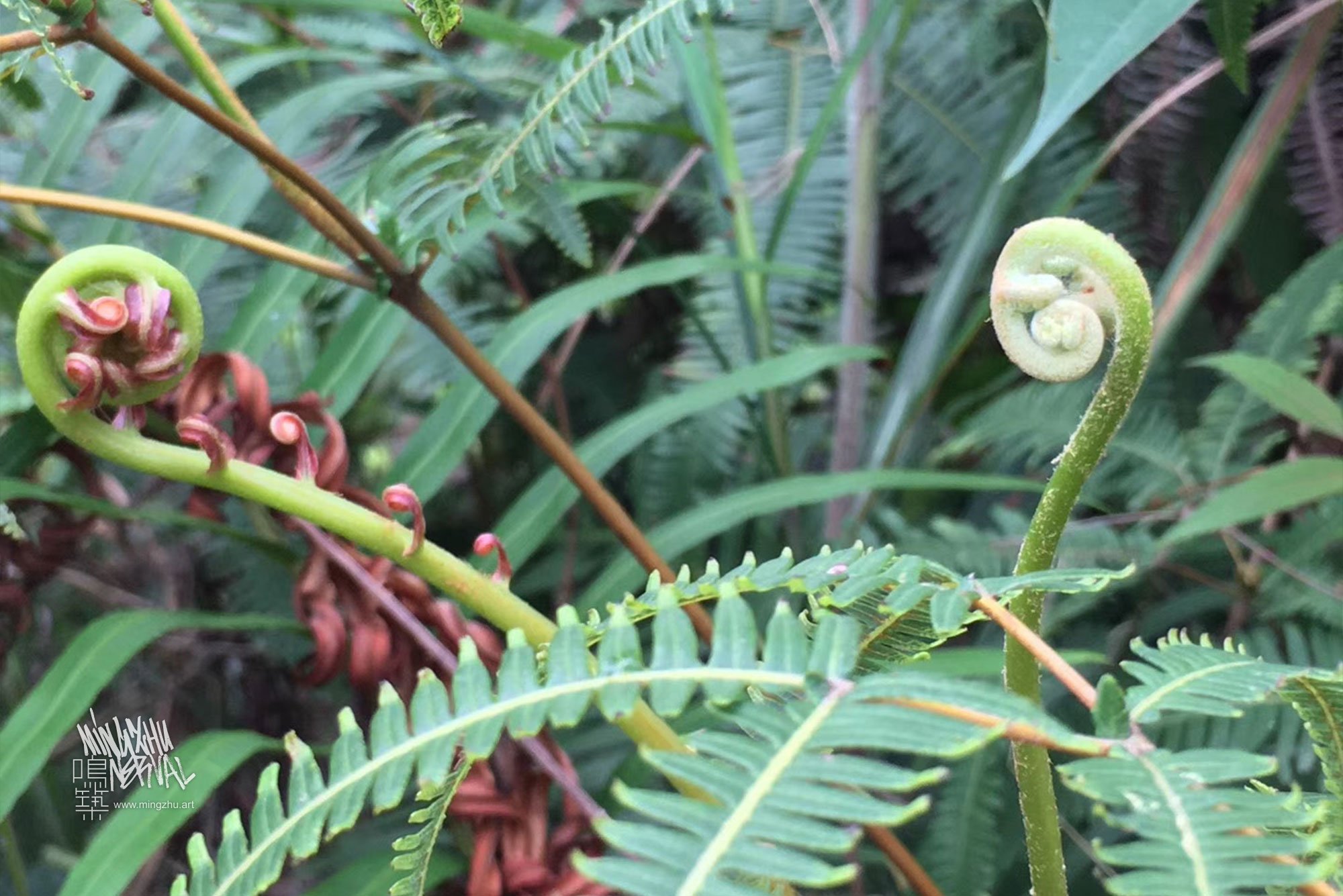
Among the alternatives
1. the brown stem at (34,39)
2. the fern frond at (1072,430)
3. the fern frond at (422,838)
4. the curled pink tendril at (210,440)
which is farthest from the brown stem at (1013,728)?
the fern frond at (1072,430)

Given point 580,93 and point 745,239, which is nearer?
point 580,93

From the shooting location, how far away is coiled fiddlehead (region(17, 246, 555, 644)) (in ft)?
1.08

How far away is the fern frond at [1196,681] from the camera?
0.79 feet

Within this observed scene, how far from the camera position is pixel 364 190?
21.0 inches

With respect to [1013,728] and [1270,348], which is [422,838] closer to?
[1013,728]

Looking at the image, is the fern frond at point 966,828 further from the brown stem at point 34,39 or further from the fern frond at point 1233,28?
the brown stem at point 34,39

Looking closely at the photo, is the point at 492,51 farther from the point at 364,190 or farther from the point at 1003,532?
the point at 1003,532

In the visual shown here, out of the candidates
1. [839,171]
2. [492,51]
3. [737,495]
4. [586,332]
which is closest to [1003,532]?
[737,495]

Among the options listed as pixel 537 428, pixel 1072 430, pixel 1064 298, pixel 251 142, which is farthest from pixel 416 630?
pixel 1072 430

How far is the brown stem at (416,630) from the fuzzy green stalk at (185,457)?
98 mm

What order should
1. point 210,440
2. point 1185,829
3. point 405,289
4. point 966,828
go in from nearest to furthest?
point 1185,829, point 210,440, point 405,289, point 966,828

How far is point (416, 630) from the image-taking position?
45 cm

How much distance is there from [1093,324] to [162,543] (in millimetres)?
637

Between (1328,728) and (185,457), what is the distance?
1.09 ft
